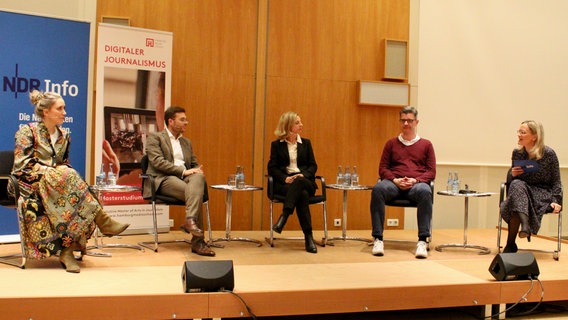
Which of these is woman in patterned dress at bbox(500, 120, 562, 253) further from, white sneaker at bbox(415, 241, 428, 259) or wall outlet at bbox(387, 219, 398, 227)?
wall outlet at bbox(387, 219, 398, 227)

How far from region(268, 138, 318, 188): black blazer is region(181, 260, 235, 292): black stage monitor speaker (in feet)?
6.38

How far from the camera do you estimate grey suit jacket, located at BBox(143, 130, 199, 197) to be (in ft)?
15.7

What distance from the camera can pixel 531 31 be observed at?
711cm

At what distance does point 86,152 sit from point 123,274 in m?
1.94

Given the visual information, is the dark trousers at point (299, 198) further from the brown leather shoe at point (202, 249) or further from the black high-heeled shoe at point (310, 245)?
the brown leather shoe at point (202, 249)

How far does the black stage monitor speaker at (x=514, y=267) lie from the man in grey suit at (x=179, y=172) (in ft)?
6.80

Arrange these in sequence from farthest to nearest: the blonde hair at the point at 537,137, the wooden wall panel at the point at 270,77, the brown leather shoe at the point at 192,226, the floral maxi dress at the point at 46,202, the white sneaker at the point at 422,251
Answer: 1. the wooden wall panel at the point at 270,77
2. the blonde hair at the point at 537,137
3. the white sneaker at the point at 422,251
4. the brown leather shoe at the point at 192,226
5. the floral maxi dress at the point at 46,202

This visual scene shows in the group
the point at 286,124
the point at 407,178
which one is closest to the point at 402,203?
the point at 407,178

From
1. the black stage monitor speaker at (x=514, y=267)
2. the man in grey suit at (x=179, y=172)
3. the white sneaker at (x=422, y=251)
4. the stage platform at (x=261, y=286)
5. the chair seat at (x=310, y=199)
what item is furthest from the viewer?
the chair seat at (x=310, y=199)

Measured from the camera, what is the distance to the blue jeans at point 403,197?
491 centimetres

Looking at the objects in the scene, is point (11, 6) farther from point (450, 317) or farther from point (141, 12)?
point (450, 317)

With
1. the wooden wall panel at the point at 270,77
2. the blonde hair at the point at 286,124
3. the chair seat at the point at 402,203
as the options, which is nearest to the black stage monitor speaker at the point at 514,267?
the chair seat at the point at 402,203

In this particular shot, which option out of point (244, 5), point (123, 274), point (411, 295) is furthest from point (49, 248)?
point (244, 5)

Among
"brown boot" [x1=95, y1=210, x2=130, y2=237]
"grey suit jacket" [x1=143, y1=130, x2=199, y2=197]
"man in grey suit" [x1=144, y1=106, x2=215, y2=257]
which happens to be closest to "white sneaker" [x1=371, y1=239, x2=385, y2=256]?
"man in grey suit" [x1=144, y1=106, x2=215, y2=257]
